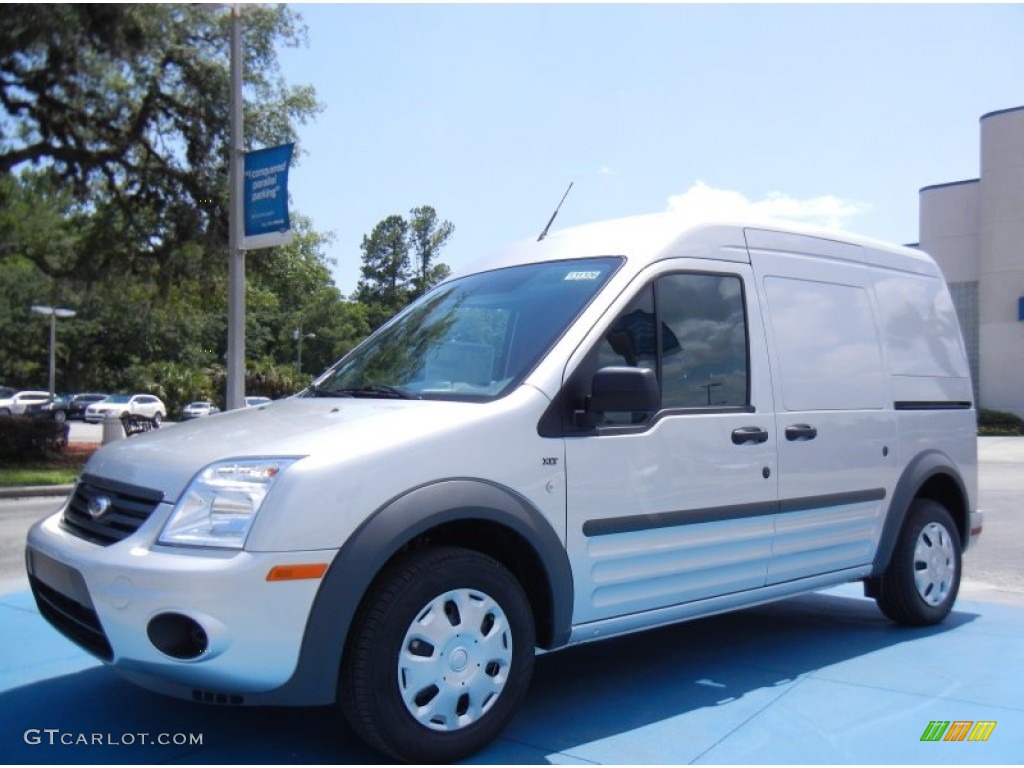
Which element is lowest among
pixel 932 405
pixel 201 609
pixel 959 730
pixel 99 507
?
pixel 959 730

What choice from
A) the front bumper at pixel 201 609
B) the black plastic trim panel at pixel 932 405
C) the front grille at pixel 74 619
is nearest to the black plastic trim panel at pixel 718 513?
the black plastic trim panel at pixel 932 405

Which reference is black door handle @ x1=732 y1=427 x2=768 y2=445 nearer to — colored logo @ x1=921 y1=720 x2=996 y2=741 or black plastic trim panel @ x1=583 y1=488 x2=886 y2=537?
black plastic trim panel @ x1=583 y1=488 x2=886 y2=537

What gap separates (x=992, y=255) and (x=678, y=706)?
38713mm

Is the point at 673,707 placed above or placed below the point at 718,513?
below

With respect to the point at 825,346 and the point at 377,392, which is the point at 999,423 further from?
the point at 377,392

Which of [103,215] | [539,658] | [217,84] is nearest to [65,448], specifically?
→ [103,215]

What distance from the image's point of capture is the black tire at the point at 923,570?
5.54m

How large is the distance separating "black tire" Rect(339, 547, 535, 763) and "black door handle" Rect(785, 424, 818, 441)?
1.79 m

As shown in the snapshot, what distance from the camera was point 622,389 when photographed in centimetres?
374

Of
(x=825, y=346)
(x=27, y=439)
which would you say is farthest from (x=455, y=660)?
(x=27, y=439)

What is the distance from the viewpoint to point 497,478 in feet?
11.8

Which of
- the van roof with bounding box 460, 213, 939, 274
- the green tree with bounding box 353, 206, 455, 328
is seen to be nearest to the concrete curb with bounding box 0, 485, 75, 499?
the van roof with bounding box 460, 213, 939, 274

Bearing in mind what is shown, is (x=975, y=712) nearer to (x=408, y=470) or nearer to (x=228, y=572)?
(x=408, y=470)

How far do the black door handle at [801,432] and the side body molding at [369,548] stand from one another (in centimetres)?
168
